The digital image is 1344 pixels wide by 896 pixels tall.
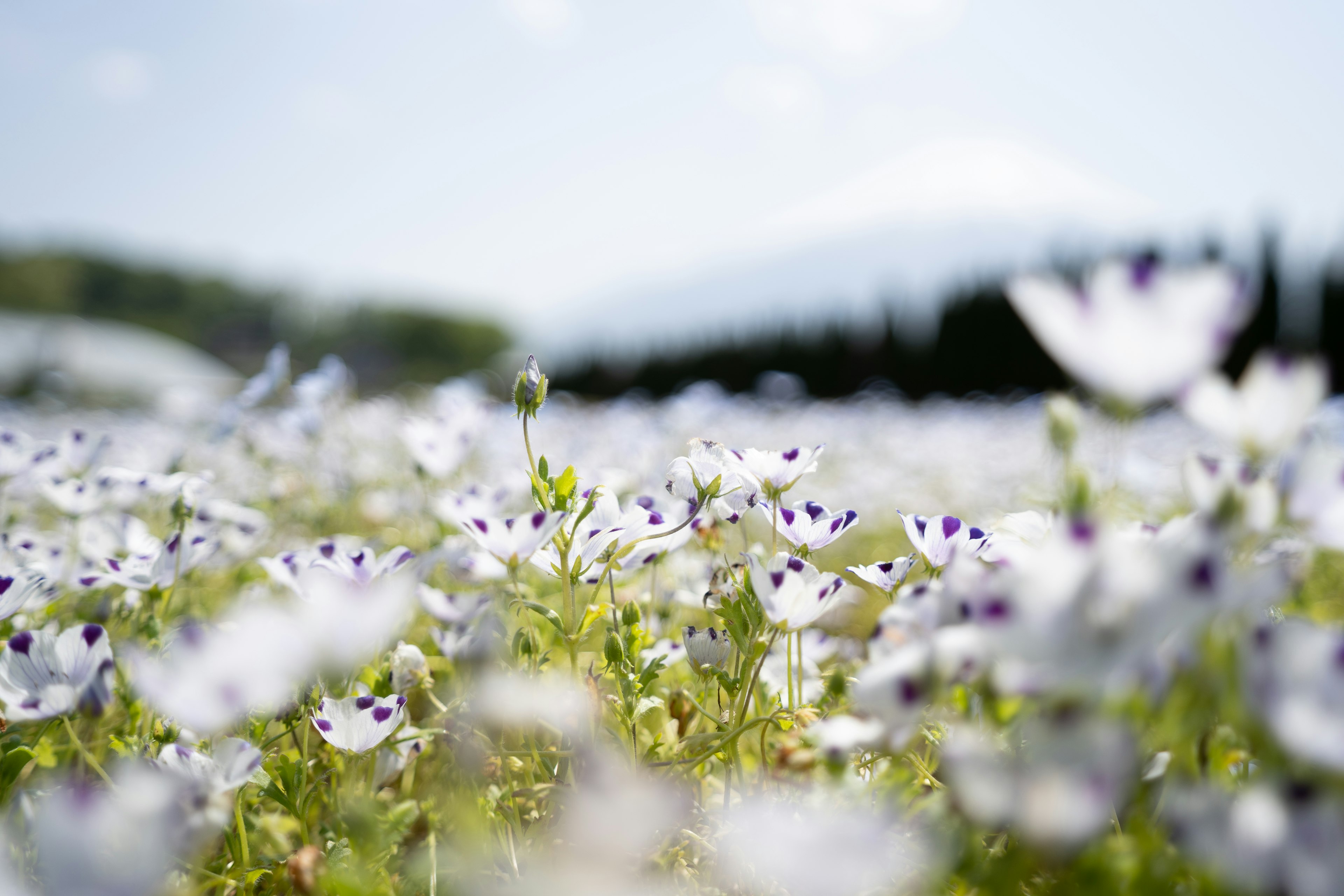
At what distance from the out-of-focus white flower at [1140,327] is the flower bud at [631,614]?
0.55m

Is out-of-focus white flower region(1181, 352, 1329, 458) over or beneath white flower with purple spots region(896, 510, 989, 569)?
over

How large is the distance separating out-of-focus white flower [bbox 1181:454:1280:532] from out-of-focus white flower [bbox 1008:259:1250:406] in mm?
59

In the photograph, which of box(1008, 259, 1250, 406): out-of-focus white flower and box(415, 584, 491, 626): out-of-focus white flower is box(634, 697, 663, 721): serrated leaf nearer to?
box(415, 584, 491, 626): out-of-focus white flower

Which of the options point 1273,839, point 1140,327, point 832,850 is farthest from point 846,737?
point 1140,327

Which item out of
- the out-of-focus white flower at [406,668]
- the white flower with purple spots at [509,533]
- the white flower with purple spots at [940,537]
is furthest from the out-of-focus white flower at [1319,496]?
the out-of-focus white flower at [406,668]

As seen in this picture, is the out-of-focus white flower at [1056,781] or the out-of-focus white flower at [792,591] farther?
the out-of-focus white flower at [792,591]

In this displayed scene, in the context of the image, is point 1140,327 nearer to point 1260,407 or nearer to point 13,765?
point 1260,407

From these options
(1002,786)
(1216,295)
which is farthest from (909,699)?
(1216,295)

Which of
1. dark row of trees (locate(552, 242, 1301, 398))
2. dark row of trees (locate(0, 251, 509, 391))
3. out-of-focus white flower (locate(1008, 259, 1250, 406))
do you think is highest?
out-of-focus white flower (locate(1008, 259, 1250, 406))

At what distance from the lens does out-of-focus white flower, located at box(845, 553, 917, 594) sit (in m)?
0.84

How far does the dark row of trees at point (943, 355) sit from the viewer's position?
39.4 feet

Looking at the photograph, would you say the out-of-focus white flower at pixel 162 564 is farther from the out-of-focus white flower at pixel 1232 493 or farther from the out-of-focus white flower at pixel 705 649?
the out-of-focus white flower at pixel 1232 493

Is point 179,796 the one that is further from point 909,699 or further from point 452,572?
point 452,572

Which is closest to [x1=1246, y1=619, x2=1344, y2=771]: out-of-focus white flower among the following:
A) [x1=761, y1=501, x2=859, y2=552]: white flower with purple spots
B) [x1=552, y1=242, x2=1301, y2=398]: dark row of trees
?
[x1=761, y1=501, x2=859, y2=552]: white flower with purple spots
